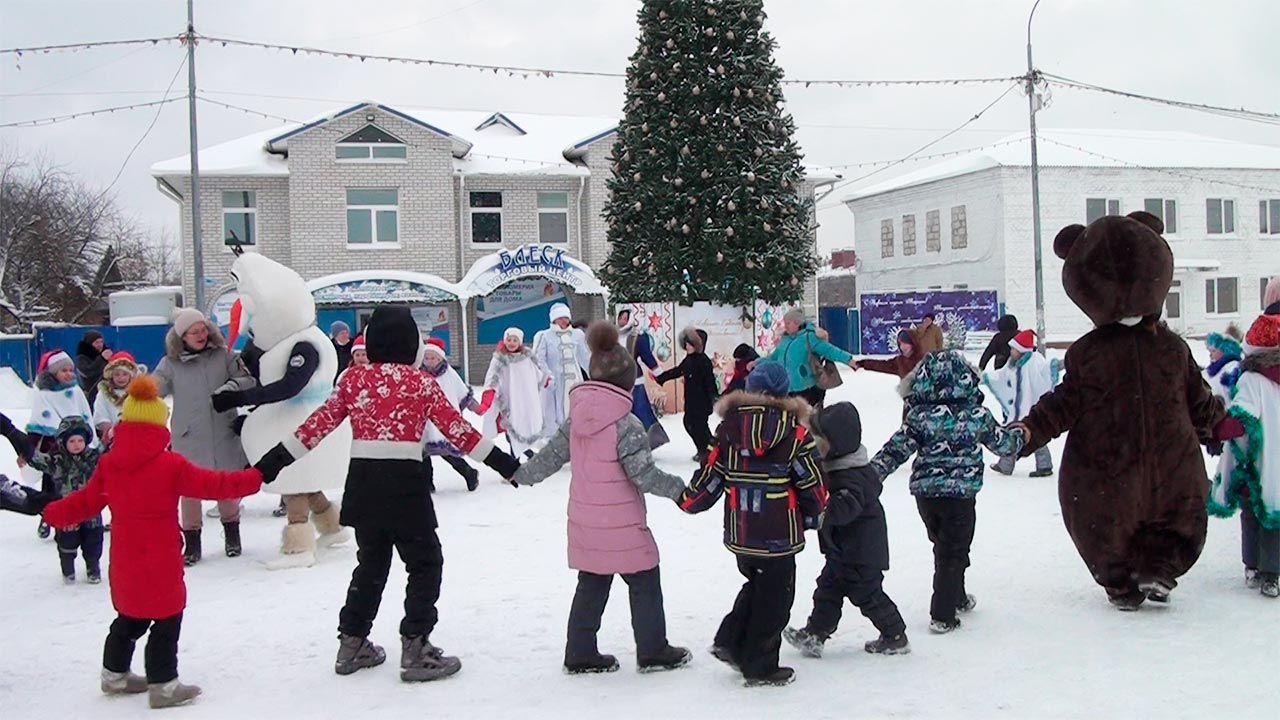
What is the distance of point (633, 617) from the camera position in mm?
5129

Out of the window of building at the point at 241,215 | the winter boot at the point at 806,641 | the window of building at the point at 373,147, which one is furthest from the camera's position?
the window of building at the point at 373,147

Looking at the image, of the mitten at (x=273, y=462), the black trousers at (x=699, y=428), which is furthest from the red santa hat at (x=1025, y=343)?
the mitten at (x=273, y=462)

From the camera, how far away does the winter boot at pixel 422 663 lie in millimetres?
5020

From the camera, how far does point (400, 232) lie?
89.4 ft

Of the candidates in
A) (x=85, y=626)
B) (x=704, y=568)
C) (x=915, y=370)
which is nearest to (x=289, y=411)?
(x=85, y=626)

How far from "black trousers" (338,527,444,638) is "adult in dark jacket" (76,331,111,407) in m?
6.94

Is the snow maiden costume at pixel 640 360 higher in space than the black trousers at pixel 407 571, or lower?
higher

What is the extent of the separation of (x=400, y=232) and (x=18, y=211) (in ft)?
78.6

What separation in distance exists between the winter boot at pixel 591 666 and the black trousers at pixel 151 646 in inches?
69.3

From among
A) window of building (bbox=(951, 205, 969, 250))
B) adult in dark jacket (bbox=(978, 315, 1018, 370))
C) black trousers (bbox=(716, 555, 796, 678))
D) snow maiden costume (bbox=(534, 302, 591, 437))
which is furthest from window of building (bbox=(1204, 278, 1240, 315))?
black trousers (bbox=(716, 555, 796, 678))

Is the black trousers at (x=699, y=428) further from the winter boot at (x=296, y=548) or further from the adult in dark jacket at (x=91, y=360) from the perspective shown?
the adult in dark jacket at (x=91, y=360)

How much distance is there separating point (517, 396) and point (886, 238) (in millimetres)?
32372

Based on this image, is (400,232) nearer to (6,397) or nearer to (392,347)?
(6,397)

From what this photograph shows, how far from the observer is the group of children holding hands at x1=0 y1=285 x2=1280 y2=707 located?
15.7ft
